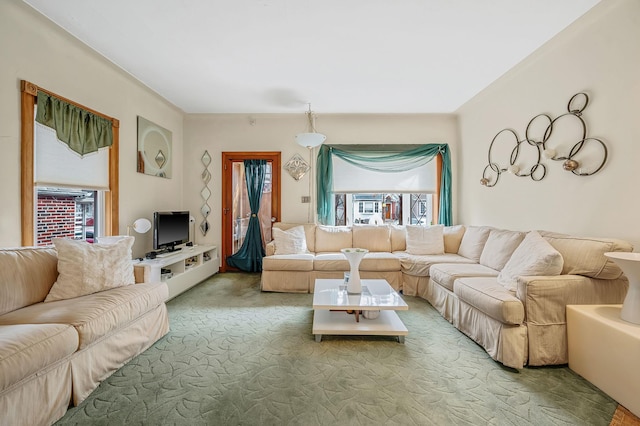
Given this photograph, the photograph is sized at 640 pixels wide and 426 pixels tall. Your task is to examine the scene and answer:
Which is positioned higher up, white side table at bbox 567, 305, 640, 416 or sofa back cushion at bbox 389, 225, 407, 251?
sofa back cushion at bbox 389, 225, 407, 251

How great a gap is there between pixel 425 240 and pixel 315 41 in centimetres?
287

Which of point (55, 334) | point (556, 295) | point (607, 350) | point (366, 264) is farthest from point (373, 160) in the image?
point (55, 334)

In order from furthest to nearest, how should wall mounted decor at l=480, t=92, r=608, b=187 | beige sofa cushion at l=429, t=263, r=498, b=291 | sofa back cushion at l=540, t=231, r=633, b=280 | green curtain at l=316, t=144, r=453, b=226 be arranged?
green curtain at l=316, t=144, r=453, b=226, beige sofa cushion at l=429, t=263, r=498, b=291, wall mounted decor at l=480, t=92, r=608, b=187, sofa back cushion at l=540, t=231, r=633, b=280

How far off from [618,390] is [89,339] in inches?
123

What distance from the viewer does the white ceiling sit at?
7.10ft

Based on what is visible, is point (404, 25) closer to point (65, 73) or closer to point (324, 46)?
point (324, 46)

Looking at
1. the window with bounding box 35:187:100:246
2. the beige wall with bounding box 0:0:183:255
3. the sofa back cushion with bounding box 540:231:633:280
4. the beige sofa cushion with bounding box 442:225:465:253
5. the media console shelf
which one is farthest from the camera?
the beige sofa cushion with bounding box 442:225:465:253

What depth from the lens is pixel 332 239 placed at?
167 inches

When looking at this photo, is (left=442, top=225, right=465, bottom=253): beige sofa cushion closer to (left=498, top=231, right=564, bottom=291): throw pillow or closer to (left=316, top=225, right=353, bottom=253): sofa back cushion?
(left=316, top=225, right=353, bottom=253): sofa back cushion

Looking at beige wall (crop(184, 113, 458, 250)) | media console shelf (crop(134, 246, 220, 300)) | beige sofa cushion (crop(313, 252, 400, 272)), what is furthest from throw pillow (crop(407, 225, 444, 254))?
media console shelf (crop(134, 246, 220, 300))

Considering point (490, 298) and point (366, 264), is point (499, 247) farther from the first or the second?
point (366, 264)

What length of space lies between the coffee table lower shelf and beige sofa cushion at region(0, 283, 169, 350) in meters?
1.39

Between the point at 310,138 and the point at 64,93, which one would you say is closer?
the point at 64,93

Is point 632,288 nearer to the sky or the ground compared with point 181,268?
nearer to the sky
